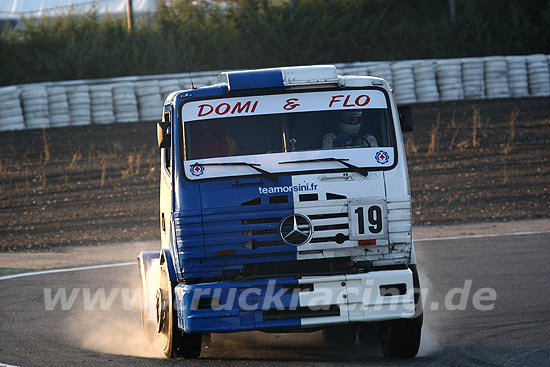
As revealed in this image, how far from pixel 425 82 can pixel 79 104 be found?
33.5 feet

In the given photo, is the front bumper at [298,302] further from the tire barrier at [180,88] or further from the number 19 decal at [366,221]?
the tire barrier at [180,88]

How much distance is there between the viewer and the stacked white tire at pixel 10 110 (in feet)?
84.0

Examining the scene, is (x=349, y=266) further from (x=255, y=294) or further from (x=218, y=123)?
(x=218, y=123)

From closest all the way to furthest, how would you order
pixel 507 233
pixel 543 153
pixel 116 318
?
pixel 116 318 → pixel 507 233 → pixel 543 153

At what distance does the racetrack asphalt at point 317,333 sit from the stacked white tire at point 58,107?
42.0 feet

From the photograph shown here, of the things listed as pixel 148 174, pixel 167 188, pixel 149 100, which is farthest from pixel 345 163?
pixel 149 100

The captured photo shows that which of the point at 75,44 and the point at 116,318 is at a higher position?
the point at 75,44

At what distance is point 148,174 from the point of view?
2398 cm

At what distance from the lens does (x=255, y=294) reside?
776 cm

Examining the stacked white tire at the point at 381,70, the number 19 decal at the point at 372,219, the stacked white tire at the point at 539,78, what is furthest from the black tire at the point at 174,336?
the stacked white tire at the point at 539,78

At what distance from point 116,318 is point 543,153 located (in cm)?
1611

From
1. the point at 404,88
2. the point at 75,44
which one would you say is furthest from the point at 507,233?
the point at 75,44

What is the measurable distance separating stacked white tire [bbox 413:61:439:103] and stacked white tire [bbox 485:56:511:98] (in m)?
1.61

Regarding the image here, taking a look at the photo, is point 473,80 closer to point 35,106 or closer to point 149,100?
point 149,100
